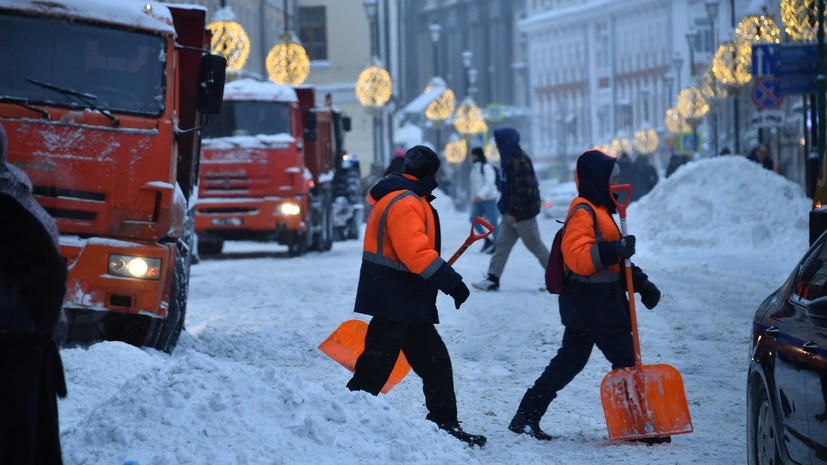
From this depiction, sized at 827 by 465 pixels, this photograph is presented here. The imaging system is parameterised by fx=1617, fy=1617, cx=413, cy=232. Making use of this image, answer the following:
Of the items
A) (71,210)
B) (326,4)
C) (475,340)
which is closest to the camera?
(71,210)

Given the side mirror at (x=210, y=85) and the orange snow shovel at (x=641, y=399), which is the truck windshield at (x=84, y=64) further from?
the orange snow shovel at (x=641, y=399)

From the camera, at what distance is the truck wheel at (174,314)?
464 inches

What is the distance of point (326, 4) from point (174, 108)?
55.1 metres

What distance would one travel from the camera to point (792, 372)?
5.58 m

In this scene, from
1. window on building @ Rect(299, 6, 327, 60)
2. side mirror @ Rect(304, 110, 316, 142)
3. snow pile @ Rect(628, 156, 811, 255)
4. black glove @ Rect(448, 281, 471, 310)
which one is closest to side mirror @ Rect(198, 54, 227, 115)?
black glove @ Rect(448, 281, 471, 310)

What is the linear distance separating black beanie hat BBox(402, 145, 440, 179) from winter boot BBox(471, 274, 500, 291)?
1005 centimetres

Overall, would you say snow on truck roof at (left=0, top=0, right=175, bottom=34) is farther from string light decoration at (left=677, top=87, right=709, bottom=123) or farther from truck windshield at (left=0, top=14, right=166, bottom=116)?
string light decoration at (left=677, top=87, right=709, bottom=123)

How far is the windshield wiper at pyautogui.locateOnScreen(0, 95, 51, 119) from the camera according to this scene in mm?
10897

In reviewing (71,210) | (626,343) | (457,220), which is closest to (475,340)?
(71,210)

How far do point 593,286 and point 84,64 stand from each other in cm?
477

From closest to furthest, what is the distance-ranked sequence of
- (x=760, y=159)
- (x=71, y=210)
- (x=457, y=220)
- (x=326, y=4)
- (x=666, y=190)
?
1. (x=71, y=210)
2. (x=666, y=190)
3. (x=760, y=159)
4. (x=457, y=220)
5. (x=326, y=4)

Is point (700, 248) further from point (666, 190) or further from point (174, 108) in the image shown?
point (174, 108)

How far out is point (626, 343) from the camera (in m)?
8.13

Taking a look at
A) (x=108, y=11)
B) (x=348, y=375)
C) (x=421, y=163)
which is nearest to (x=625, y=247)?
(x=421, y=163)
